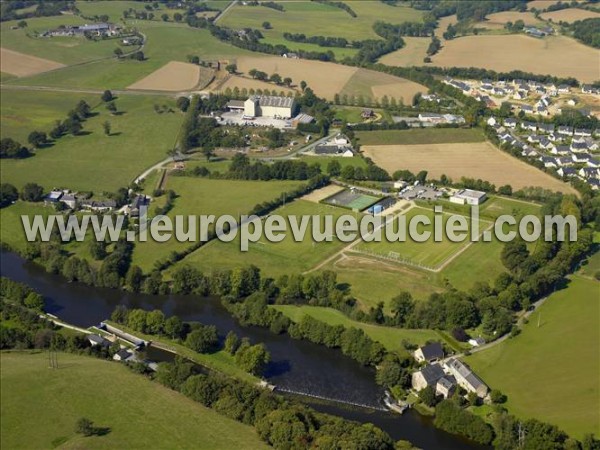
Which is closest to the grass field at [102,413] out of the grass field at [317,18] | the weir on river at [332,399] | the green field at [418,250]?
the weir on river at [332,399]

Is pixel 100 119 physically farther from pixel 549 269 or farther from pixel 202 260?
pixel 549 269

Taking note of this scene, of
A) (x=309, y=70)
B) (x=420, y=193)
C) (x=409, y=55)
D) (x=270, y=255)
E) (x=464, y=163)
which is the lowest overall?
(x=270, y=255)

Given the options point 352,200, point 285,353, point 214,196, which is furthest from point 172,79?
point 285,353

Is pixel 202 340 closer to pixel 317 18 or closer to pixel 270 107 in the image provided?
pixel 270 107

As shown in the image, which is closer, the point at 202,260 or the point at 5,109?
the point at 202,260

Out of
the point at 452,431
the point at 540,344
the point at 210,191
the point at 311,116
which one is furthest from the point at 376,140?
the point at 452,431

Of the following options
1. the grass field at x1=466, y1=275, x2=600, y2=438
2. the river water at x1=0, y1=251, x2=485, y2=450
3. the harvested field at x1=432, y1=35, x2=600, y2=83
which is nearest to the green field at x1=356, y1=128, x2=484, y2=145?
the harvested field at x1=432, y1=35, x2=600, y2=83
